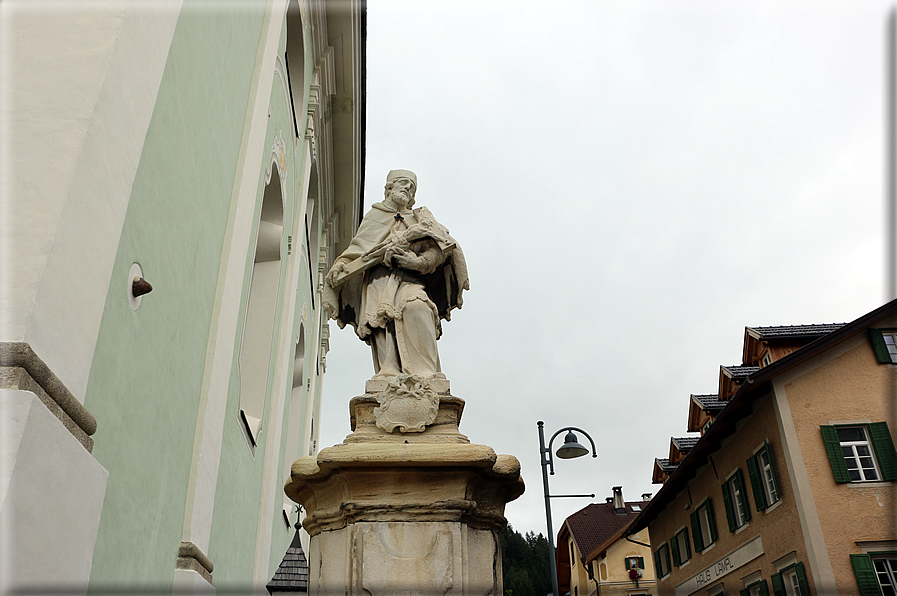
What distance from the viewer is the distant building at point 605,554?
32.9 meters

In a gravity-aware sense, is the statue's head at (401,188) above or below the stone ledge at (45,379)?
above

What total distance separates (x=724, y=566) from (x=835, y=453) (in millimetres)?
5619

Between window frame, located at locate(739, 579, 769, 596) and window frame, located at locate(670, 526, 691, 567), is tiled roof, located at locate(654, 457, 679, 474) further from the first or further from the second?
window frame, located at locate(739, 579, 769, 596)

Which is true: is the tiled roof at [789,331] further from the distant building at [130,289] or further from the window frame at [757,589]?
the distant building at [130,289]

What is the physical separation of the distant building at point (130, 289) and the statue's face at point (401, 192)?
1.54m

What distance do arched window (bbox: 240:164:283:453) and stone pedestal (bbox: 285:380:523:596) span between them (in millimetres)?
5225

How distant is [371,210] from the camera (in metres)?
5.53

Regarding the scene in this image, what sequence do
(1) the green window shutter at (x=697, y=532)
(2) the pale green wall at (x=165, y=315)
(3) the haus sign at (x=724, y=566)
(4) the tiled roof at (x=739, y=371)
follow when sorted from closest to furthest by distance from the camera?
(2) the pale green wall at (x=165, y=315)
(3) the haus sign at (x=724, y=566)
(4) the tiled roof at (x=739, y=371)
(1) the green window shutter at (x=697, y=532)

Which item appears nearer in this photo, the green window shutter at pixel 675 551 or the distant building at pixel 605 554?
the green window shutter at pixel 675 551

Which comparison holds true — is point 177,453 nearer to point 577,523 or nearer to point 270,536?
point 270,536

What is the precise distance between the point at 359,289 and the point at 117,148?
2.06 meters

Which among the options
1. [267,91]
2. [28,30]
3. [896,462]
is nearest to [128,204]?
[28,30]

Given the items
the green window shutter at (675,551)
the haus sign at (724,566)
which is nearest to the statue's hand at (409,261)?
the haus sign at (724,566)

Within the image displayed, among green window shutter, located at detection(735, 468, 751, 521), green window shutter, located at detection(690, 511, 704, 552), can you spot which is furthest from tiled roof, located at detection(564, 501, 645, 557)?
green window shutter, located at detection(735, 468, 751, 521)
